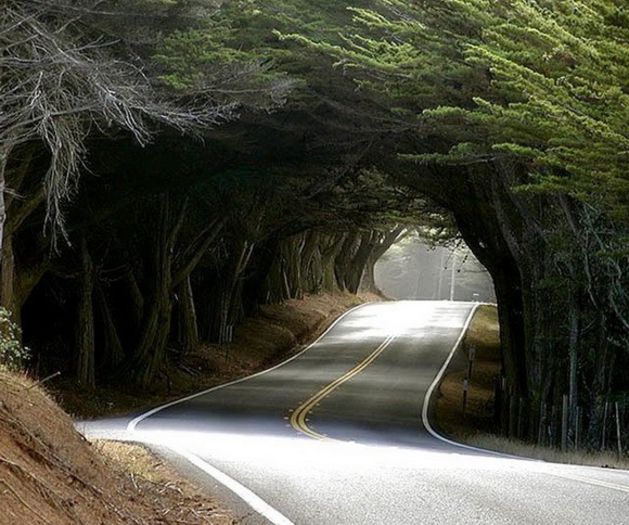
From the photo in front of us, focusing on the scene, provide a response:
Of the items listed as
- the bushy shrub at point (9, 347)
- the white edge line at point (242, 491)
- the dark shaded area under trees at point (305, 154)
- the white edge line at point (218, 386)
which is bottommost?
the white edge line at point (218, 386)

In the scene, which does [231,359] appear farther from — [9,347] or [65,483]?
[65,483]

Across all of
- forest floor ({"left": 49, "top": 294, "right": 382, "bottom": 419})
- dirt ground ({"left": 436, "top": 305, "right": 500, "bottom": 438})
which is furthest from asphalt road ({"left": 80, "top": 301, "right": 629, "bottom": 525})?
forest floor ({"left": 49, "top": 294, "right": 382, "bottom": 419})

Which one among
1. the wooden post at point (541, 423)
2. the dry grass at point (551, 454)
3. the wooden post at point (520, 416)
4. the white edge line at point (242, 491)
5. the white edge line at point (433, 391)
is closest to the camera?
the white edge line at point (242, 491)

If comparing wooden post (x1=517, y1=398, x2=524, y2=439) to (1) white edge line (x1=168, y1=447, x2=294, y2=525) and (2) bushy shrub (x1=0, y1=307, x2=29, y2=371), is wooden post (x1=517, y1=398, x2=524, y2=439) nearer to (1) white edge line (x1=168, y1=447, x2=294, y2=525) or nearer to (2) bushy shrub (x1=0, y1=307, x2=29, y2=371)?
(2) bushy shrub (x1=0, y1=307, x2=29, y2=371)

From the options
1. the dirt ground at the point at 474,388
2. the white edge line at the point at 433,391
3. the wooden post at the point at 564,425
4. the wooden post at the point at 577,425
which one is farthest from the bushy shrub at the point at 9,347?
the dirt ground at the point at 474,388

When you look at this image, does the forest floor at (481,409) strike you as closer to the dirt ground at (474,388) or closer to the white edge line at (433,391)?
the dirt ground at (474,388)

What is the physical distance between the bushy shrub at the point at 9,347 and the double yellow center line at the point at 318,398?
21.7 ft

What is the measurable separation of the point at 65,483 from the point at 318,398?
2486cm

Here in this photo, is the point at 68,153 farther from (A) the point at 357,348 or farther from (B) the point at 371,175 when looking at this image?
(A) the point at 357,348

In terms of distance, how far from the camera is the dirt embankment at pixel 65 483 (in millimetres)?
7000

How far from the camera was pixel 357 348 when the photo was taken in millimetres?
50156

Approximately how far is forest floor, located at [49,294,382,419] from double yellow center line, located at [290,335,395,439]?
3.72m

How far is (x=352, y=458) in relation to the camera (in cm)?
1502

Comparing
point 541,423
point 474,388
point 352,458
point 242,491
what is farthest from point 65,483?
point 474,388
